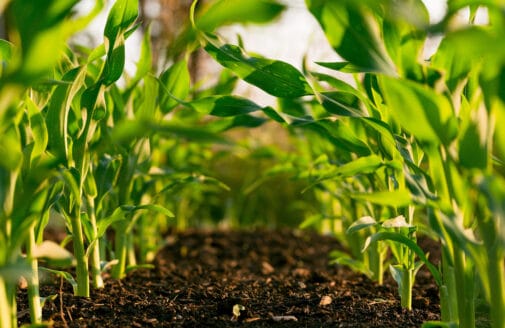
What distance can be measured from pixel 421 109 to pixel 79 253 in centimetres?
106

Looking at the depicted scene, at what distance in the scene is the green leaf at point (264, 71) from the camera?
1.55 metres

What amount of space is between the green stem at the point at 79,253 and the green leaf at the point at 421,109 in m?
0.92

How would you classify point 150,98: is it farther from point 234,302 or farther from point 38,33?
point 38,33

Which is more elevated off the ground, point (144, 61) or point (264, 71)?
point (144, 61)

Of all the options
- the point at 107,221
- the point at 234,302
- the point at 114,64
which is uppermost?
the point at 114,64

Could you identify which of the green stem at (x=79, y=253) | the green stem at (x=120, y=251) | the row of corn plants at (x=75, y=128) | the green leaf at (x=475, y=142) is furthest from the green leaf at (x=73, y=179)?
the green leaf at (x=475, y=142)

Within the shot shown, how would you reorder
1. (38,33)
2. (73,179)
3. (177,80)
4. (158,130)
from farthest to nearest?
(177,80)
(73,179)
(38,33)
(158,130)

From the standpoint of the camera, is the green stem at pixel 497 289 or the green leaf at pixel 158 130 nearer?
the green leaf at pixel 158 130

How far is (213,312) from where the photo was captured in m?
1.62

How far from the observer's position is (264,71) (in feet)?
5.23

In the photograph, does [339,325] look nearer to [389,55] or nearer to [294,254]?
[389,55]

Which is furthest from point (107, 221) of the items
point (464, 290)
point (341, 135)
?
point (464, 290)

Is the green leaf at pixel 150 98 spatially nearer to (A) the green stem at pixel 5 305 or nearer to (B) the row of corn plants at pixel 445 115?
(B) the row of corn plants at pixel 445 115

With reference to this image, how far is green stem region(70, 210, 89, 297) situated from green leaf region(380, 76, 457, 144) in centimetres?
92
